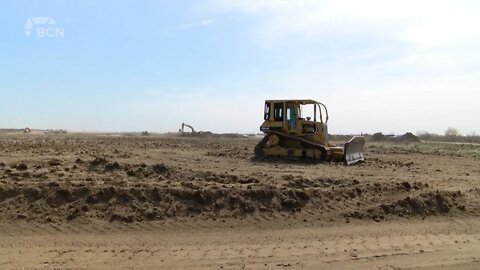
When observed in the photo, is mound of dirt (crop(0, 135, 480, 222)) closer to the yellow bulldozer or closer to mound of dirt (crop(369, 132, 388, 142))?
the yellow bulldozer

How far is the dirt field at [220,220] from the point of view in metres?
7.54

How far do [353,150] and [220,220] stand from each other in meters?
12.5

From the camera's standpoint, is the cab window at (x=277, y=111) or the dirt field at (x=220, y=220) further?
the cab window at (x=277, y=111)

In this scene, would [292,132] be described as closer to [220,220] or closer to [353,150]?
[353,150]

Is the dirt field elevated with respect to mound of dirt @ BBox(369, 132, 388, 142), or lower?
lower

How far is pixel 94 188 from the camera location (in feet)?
33.8

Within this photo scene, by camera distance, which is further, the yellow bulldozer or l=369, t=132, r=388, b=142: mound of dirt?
l=369, t=132, r=388, b=142: mound of dirt

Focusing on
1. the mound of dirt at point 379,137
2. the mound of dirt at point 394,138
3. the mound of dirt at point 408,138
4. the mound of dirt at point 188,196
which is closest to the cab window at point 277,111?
the mound of dirt at point 188,196

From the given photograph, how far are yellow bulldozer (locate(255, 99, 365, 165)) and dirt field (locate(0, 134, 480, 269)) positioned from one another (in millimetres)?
8094

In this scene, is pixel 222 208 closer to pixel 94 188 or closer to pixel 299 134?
pixel 94 188

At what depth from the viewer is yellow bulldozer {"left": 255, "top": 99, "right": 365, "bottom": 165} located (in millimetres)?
21266

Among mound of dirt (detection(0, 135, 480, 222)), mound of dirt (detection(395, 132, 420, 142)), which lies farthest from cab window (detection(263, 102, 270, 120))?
mound of dirt (detection(395, 132, 420, 142))

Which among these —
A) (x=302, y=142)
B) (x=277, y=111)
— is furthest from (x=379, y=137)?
(x=302, y=142)

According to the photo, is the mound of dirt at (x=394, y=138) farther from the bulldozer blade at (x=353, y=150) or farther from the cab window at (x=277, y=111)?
the cab window at (x=277, y=111)
